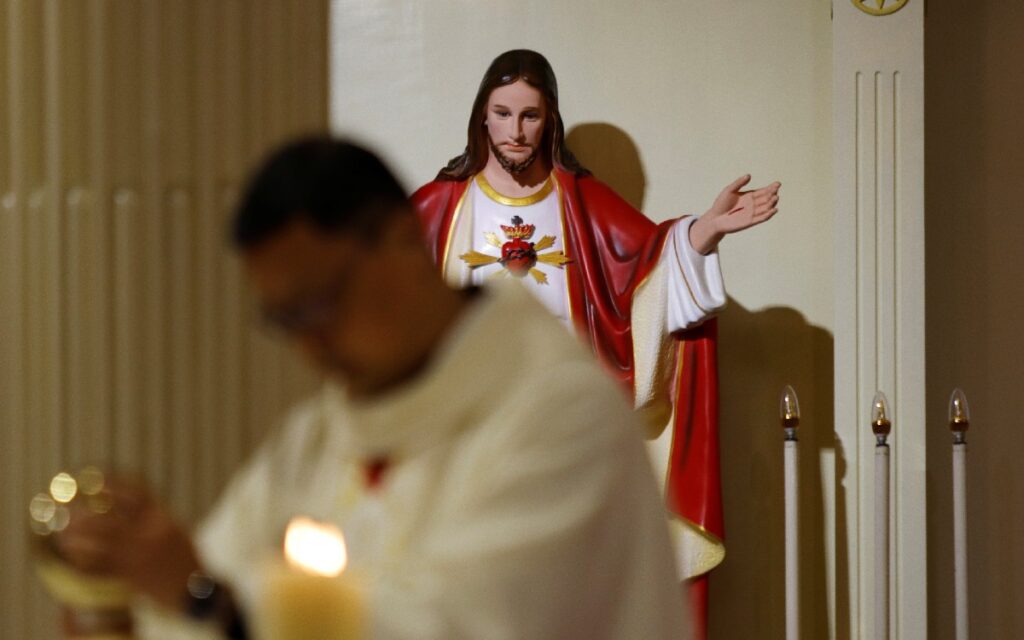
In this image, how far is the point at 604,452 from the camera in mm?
1399

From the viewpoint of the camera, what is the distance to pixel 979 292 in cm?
473

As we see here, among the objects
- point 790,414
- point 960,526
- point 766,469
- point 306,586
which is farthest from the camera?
point 766,469

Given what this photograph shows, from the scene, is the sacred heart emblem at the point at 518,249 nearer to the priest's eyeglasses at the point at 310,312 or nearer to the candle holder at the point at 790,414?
the candle holder at the point at 790,414

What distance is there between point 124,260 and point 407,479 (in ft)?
9.54

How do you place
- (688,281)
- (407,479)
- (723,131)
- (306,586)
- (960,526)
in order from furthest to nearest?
1. (723,131)
2. (688,281)
3. (960,526)
4. (407,479)
5. (306,586)

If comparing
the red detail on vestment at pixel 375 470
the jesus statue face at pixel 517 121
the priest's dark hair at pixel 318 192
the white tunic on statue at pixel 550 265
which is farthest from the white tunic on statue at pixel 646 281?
the priest's dark hair at pixel 318 192

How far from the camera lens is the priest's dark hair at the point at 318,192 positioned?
1.26m

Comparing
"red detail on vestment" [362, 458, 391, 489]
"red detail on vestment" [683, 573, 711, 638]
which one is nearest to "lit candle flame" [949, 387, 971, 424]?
"red detail on vestment" [683, 573, 711, 638]

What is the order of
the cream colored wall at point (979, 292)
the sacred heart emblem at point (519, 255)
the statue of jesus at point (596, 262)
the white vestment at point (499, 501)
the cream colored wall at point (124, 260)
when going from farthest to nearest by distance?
1. the cream colored wall at point (979, 292)
2. the sacred heart emblem at point (519, 255)
3. the statue of jesus at point (596, 262)
4. the cream colored wall at point (124, 260)
5. the white vestment at point (499, 501)

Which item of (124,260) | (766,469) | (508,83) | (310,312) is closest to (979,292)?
(766,469)

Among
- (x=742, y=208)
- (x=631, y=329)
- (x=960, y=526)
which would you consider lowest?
(x=960, y=526)

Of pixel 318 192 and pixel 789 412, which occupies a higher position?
pixel 318 192

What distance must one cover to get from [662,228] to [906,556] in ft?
3.95

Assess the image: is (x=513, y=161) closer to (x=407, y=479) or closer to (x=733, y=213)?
(x=733, y=213)
